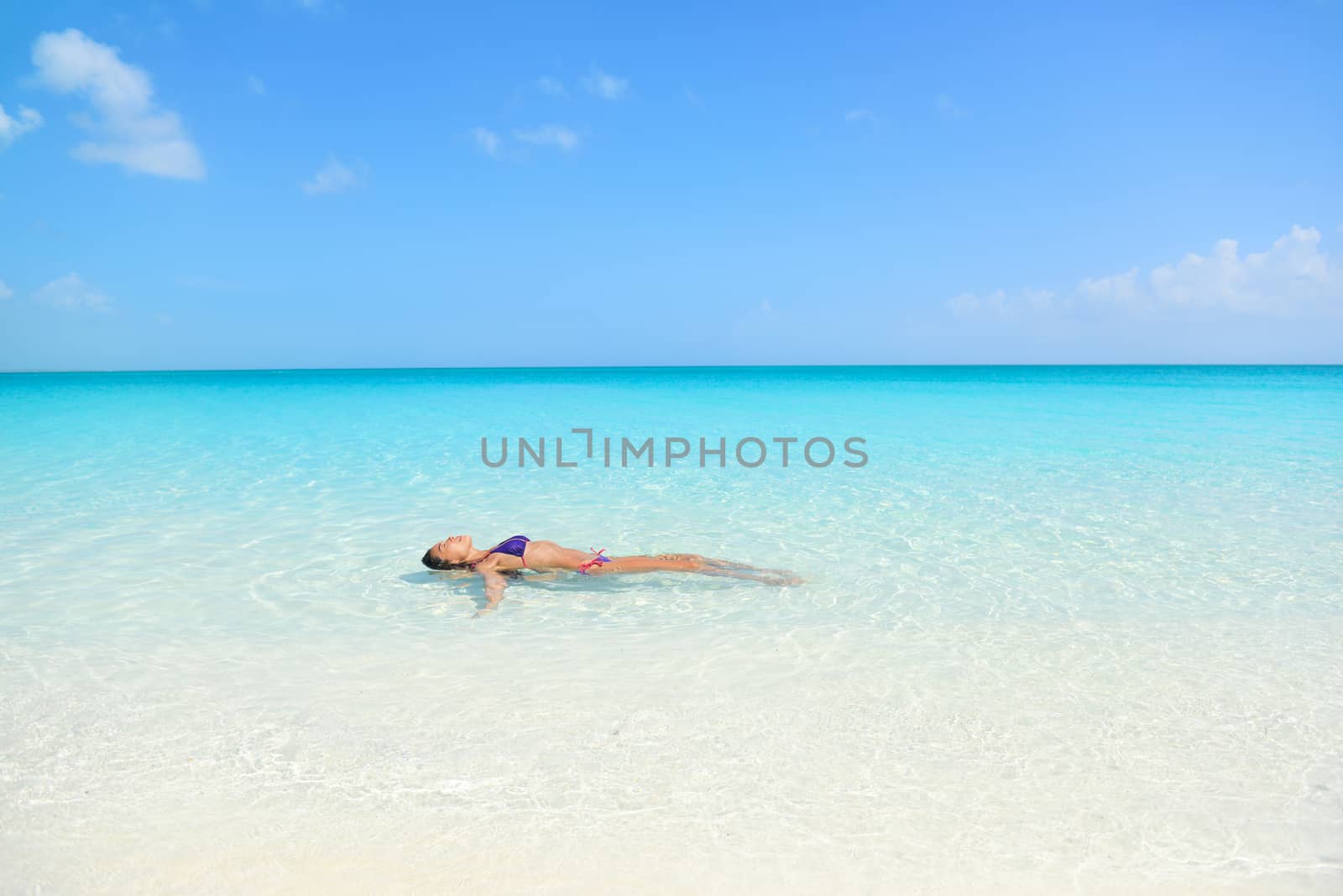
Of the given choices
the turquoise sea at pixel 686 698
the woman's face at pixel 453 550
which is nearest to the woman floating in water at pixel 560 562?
the woman's face at pixel 453 550

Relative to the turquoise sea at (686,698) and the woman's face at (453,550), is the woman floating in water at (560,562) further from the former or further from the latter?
the turquoise sea at (686,698)

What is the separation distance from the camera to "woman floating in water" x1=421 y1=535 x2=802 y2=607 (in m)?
5.82

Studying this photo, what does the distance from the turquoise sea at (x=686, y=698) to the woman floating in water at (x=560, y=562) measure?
16 cm

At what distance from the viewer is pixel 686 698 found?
3846 millimetres

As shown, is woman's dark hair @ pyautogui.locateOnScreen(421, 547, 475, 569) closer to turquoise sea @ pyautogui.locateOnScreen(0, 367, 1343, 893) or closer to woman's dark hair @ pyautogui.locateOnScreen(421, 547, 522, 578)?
woman's dark hair @ pyautogui.locateOnScreen(421, 547, 522, 578)

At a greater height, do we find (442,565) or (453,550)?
(453,550)

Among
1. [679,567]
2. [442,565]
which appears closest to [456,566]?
[442,565]

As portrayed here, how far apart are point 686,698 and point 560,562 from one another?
234 centimetres

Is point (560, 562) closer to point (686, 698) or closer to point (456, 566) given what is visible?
point (456, 566)

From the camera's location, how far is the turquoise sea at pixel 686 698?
8.79ft

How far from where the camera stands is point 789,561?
632 centimetres

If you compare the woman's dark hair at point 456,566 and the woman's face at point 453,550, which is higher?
the woman's face at point 453,550

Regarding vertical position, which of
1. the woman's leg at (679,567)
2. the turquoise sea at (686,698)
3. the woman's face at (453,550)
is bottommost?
the turquoise sea at (686,698)

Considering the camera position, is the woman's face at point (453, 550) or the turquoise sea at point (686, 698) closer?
the turquoise sea at point (686, 698)
